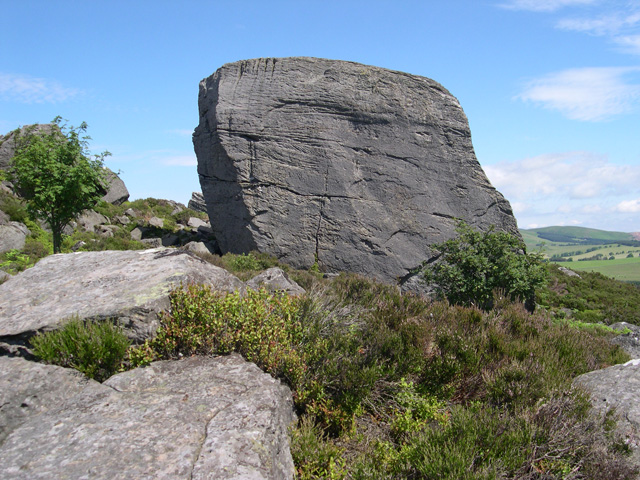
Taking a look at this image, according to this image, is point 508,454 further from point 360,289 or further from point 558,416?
point 360,289

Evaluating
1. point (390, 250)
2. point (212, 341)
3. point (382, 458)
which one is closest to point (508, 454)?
point (382, 458)

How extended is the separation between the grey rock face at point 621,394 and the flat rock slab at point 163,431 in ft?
11.1

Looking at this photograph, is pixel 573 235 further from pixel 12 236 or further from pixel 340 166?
pixel 12 236

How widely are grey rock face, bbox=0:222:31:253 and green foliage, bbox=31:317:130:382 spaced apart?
53.8 feet

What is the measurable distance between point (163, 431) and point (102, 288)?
2718 mm

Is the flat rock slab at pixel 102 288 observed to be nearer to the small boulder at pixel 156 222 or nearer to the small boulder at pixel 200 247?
the small boulder at pixel 200 247

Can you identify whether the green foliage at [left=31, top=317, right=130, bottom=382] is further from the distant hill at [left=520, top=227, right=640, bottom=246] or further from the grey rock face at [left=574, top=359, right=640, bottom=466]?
the distant hill at [left=520, top=227, right=640, bottom=246]

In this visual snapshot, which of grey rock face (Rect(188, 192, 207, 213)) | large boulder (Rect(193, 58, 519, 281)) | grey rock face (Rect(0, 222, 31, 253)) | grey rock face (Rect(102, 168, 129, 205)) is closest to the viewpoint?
large boulder (Rect(193, 58, 519, 281))

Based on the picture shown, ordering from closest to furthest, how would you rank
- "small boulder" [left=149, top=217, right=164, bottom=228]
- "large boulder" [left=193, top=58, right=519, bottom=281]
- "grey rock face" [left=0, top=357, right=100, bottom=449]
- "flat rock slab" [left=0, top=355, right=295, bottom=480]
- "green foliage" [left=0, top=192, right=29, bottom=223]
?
"flat rock slab" [left=0, top=355, right=295, bottom=480] → "grey rock face" [left=0, top=357, right=100, bottom=449] → "large boulder" [left=193, top=58, right=519, bottom=281] → "green foliage" [left=0, top=192, right=29, bottom=223] → "small boulder" [left=149, top=217, right=164, bottom=228]

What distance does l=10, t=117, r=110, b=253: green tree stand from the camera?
548 inches

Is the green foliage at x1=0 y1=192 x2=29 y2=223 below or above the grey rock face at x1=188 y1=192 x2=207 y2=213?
below

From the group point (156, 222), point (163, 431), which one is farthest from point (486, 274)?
point (156, 222)

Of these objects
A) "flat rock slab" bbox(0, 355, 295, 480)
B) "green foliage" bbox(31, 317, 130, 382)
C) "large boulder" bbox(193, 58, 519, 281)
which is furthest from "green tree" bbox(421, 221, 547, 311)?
"green foliage" bbox(31, 317, 130, 382)

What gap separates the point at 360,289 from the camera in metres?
8.91
